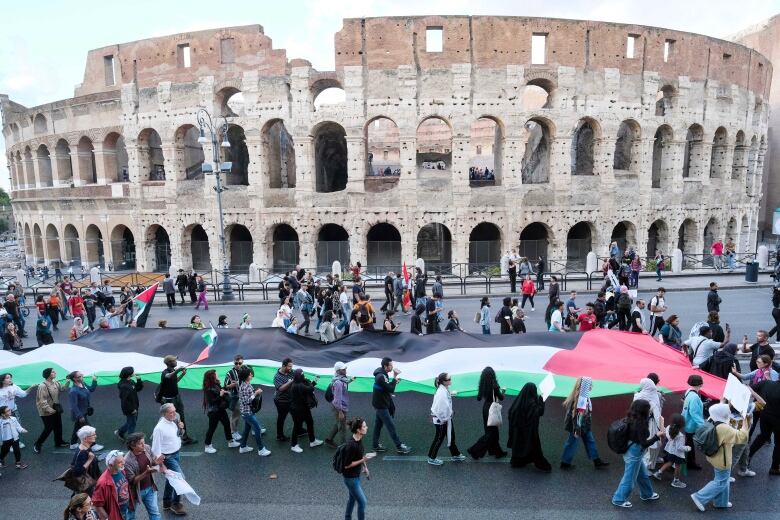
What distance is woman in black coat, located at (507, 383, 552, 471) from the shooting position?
7730 mm

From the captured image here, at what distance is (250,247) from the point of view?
110 feet

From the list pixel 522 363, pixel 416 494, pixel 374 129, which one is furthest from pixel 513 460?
pixel 374 129

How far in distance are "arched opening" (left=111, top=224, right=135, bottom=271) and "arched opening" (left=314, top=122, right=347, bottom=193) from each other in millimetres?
14329

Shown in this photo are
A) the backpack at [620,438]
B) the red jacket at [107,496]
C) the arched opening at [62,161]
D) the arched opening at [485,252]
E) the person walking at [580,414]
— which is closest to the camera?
the red jacket at [107,496]

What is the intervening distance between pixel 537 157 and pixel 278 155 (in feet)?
58.5

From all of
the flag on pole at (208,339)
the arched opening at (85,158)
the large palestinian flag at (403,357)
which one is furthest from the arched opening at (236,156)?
the flag on pole at (208,339)

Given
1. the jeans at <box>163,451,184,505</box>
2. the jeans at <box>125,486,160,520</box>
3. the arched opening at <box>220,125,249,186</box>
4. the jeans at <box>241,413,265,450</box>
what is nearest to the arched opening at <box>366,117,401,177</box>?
the arched opening at <box>220,125,249,186</box>

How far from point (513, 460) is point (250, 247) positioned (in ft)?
91.8

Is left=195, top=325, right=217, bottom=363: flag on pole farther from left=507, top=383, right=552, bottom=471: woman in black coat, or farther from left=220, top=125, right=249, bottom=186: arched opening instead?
left=220, top=125, right=249, bottom=186: arched opening

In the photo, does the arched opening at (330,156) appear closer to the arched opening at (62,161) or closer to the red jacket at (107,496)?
the arched opening at (62,161)

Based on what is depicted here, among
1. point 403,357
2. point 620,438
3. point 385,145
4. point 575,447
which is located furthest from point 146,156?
point 620,438

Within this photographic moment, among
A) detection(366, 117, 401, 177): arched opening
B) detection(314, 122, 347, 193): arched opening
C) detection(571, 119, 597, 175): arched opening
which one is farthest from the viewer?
detection(366, 117, 401, 177): arched opening

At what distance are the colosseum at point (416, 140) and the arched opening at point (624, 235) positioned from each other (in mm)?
113

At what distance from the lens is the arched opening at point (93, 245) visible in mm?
36656
